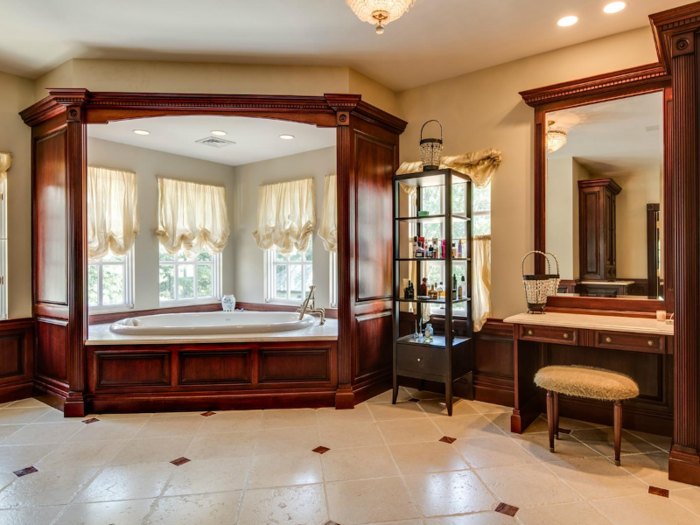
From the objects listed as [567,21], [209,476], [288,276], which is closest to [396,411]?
[209,476]

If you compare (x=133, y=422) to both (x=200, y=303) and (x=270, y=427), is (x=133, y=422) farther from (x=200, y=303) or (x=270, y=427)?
(x=200, y=303)

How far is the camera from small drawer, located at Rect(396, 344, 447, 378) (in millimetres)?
3539

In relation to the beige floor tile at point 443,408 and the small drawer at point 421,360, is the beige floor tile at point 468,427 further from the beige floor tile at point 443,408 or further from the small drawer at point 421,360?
the small drawer at point 421,360

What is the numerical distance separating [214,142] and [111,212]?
1373 mm

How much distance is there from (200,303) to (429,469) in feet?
13.7

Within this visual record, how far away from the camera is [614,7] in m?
2.92

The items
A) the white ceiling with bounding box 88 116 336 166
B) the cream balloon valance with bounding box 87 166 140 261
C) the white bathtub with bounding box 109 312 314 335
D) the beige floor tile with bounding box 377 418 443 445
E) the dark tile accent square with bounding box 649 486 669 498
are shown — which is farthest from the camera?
the cream balloon valance with bounding box 87 166 140 261

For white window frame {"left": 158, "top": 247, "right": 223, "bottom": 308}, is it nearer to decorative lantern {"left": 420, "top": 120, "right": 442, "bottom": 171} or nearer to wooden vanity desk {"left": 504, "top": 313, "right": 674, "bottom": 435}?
decorative lantern {"left": 420, "top": 120, "right": 442, "bottom": 171}

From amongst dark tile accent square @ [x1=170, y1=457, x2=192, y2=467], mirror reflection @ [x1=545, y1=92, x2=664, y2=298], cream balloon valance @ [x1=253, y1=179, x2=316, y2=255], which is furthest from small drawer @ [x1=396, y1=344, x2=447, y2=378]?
cream balloon valance @ [x1=253, y1=179, x2=316, y2=255]

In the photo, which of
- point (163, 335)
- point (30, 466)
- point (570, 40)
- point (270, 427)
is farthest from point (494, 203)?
point (30, 466)

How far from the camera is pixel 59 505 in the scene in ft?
7.27

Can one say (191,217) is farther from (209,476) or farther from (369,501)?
(369,501)

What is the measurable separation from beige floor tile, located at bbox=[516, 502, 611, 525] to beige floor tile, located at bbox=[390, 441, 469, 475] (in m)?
0.51

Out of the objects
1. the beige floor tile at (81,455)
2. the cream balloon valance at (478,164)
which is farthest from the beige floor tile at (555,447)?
the beige floor tile at (81,455)
